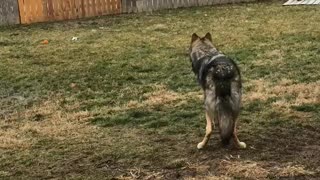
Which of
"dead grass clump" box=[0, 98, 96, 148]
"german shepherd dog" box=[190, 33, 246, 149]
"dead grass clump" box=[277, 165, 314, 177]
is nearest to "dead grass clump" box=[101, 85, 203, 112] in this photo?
Answer: "dead grass clump" box=[0, 98, 96, 148]

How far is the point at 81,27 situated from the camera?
12.6 m

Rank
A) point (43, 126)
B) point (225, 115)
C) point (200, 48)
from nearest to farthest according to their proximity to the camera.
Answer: point (225, 115) < point (200, 48) < point (43, 126)

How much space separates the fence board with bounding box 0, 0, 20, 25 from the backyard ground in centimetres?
196

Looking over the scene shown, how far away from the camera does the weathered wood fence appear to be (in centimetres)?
1330

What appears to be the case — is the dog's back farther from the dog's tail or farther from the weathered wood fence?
the weathered wood fence

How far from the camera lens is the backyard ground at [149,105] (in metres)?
4.56

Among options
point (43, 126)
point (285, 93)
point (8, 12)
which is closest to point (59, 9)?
point (8, 12)

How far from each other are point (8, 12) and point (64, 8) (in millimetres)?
1332

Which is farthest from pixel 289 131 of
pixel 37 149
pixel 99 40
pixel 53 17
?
pixel 53 17

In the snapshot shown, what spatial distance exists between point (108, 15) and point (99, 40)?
3.61 meters

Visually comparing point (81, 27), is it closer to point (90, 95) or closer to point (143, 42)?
point (143, 42)

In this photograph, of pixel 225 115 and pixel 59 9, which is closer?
pixel 225 115

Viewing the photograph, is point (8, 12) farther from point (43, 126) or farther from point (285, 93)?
point (285, 93)

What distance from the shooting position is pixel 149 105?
637cm
